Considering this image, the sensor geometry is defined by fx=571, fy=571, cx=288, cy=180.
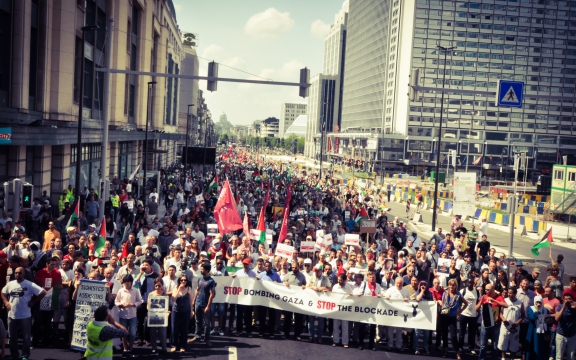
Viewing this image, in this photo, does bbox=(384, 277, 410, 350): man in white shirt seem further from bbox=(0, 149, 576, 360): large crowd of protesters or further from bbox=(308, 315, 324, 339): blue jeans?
bbox=(308, 315, 324, 339): blue jeans

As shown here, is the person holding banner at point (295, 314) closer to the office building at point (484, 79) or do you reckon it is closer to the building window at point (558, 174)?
the building window at point (558, 174)

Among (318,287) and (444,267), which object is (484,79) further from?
(318,287)

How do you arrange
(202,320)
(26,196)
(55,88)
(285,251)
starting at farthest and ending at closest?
(55,88) → (26,196) → (285,251) → (202,320)

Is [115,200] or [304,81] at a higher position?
[304,81]

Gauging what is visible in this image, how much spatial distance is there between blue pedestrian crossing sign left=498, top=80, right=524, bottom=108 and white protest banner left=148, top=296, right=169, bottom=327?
1055 centimetres

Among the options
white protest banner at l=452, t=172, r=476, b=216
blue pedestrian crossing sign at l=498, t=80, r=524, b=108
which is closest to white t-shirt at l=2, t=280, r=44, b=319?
blue pedestrian crossing sign at l=498, t=80, r=524, b=108

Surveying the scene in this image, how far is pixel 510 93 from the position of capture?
15.8 m

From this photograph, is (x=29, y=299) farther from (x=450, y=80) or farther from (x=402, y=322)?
(x=450, y=80)

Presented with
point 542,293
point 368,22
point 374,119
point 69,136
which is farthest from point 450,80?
point 542,293

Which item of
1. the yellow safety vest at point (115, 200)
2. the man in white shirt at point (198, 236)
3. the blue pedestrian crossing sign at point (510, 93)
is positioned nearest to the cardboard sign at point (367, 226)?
the man in white shirt at point (198, 236)

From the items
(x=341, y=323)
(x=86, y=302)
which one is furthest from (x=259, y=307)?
(x=86, y=302)

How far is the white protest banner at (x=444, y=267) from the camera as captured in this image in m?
14.8

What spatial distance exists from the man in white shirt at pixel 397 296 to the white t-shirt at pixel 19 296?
22.7ft

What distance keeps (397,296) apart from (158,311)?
5003mm
